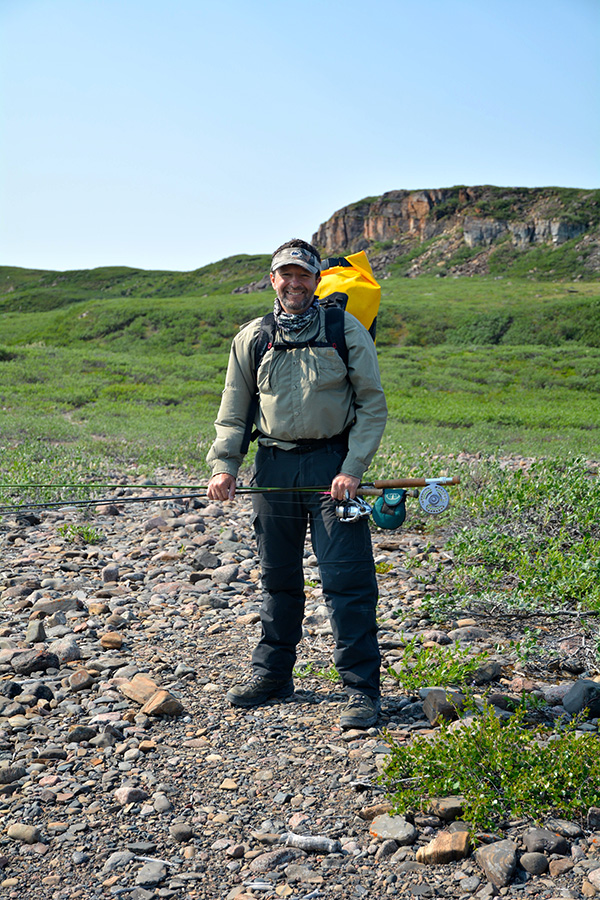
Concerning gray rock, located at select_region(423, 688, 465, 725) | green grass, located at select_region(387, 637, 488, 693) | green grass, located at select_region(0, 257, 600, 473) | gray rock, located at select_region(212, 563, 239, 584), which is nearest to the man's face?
green grass, located at select_region(387, 637, 488, 693)

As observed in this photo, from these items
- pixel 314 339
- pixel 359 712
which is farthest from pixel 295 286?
pixel 359 712

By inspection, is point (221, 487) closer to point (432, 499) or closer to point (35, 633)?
point (432, 499)

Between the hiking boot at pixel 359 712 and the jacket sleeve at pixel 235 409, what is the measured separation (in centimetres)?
138

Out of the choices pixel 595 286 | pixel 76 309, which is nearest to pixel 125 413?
pixel 76 309

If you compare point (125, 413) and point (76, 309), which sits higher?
point (76, 309)

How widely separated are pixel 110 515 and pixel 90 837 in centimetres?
624

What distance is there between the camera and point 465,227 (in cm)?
12188

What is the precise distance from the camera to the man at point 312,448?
3834 millimetres

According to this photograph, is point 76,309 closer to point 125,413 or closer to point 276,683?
point 125,413

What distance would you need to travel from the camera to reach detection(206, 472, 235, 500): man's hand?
4.02m

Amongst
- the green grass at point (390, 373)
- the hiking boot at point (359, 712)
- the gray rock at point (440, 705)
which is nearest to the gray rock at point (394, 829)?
the hiking boot at point (359, 712)

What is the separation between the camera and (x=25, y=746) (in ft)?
12.1

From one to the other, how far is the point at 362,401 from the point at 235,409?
0.73 m

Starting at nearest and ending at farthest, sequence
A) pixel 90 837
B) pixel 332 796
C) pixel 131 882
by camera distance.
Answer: pixel 131 882 < pixel 90 837 < pixel 332 796
